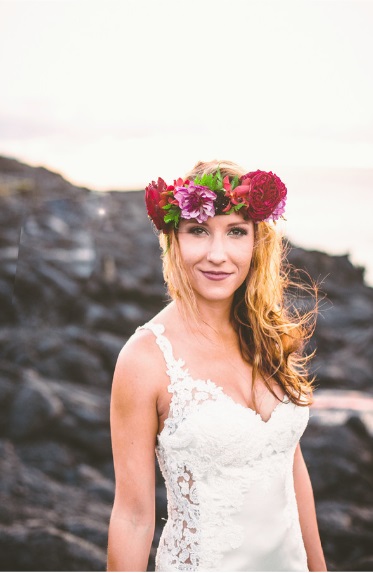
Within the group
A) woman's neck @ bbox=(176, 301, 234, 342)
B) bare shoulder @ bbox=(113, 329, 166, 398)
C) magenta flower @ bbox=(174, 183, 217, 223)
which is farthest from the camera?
woman's neck @ bbox=(176, 301, 234, 342)

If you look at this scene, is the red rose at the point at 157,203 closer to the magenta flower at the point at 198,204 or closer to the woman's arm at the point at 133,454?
the magenta flower at the point at 198,204

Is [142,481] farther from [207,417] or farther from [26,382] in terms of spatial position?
[26,382]

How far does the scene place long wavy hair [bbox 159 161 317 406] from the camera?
2.05 metres

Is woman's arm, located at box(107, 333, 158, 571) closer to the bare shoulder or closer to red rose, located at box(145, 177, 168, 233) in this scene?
the bare shoulder

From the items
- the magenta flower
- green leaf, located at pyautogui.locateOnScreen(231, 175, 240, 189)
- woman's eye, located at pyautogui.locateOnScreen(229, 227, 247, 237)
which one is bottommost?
woman's eye, located at pyautogui.locateOnScreen(229, 227, 247, 237)

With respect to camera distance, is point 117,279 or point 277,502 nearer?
point 277,502

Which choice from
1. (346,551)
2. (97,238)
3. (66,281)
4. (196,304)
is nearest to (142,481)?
(196,304)

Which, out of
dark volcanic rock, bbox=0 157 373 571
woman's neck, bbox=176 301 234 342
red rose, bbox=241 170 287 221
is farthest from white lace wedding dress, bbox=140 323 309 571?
dark volcanic rock, bbox=0 157 373 571

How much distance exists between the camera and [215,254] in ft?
6.21

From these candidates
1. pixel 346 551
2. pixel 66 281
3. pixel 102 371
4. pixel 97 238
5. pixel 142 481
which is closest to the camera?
pixel 142 481

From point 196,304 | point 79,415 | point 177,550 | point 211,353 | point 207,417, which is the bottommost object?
point 79,415

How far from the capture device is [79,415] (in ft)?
17.6

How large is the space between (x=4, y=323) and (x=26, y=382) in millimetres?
1702

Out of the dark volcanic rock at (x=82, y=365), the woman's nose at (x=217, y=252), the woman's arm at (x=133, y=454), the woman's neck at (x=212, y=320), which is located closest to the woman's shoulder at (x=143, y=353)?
the woman's arm at (x=133, y=454)
